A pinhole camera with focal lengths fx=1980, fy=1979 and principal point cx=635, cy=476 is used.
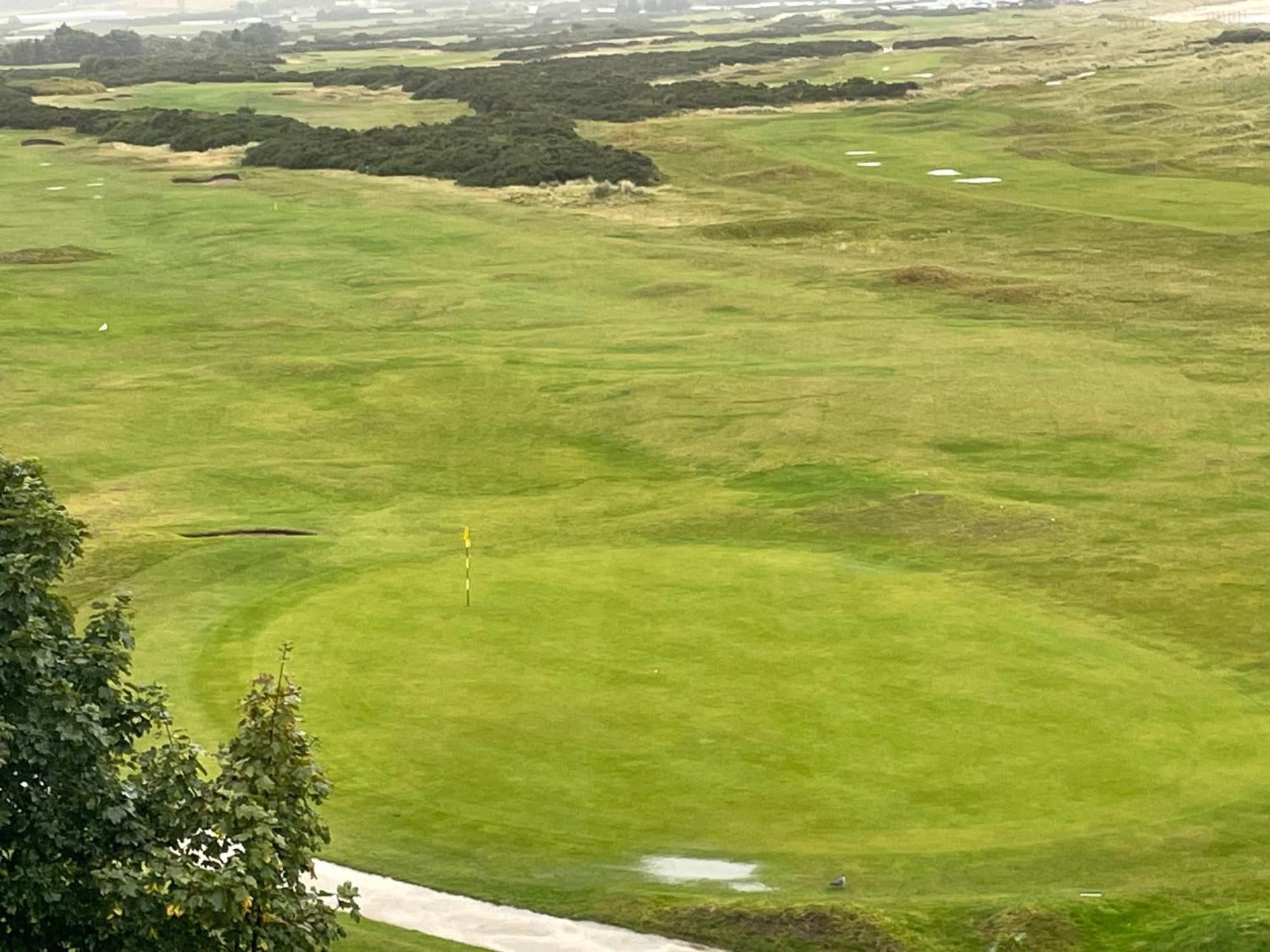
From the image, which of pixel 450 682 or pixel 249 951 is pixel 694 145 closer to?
pixel 450 682

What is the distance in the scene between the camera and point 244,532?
35031 millimetres

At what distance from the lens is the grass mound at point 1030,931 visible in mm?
18141

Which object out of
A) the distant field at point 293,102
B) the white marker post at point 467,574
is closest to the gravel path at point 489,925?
the white marker post at point 467,574

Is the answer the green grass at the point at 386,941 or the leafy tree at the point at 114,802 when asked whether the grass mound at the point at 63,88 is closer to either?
the green grass at the point at 386,941

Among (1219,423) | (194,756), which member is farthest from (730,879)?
(1219,423)

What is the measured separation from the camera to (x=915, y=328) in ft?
182

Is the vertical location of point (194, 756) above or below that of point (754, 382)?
above

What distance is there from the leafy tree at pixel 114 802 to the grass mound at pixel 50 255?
58.9m

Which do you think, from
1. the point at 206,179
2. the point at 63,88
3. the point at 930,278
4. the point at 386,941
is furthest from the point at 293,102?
the point at 386,941

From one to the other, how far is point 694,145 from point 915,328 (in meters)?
49.3

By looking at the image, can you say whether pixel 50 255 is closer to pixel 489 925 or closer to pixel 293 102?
pixel 489 925

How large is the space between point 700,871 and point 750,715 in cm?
338

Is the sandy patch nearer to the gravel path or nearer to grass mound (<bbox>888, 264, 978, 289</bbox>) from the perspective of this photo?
grass mound (<bbox>888, 264, 978, 289</bbox>)

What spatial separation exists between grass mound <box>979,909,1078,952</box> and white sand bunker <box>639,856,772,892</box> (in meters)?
2.35
